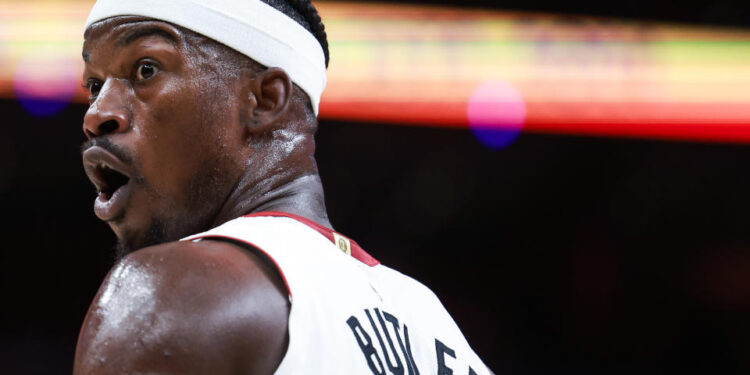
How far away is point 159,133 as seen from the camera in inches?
60.3

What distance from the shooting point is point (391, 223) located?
633 cm

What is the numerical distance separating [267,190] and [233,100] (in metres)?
0.19

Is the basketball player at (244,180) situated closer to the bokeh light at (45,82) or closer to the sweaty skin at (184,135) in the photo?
the sweaty skin at (184,135)

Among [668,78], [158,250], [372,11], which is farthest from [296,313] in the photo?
[668,78]

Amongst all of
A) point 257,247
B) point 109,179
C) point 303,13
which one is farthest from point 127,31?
point 257,247

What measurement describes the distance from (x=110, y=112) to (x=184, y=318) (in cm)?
62

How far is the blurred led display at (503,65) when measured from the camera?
16.7 feet

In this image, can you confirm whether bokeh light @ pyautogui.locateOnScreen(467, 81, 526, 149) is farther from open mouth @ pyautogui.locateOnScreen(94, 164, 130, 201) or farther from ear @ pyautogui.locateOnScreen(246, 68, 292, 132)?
open mouth @ pyautogui.locateOnScreen(94, 164, 130, 201)

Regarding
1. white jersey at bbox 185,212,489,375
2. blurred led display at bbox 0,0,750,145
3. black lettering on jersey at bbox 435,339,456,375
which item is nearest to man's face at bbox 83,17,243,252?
white jersey at bbox 185,212,489,375

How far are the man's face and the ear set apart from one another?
41 millimetres

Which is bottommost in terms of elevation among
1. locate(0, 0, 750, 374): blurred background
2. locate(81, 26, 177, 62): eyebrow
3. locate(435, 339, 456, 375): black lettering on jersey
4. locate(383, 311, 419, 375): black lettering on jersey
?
locate(0, 0, 750, 374): blurred background

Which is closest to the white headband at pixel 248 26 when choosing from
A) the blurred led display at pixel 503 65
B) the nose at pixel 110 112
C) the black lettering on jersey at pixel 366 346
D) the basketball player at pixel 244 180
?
the basketball player at pixel 244 180

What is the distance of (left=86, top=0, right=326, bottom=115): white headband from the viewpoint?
159 centimetres

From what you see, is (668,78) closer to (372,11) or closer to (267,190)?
(372,11)
